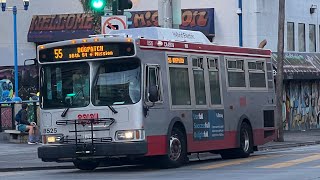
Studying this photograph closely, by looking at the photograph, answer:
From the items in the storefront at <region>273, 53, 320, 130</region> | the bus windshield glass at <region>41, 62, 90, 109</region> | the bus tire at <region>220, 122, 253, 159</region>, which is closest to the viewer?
the bus windshield glass at <region>41, 62, 90, 109</region>

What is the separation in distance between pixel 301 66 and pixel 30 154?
22.1 meters

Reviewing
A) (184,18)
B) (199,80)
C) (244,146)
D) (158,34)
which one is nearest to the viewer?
(158,34)

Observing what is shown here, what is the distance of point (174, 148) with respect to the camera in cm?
2192

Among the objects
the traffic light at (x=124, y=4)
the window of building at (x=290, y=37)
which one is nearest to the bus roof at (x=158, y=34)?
the traffic light at (x=124, y=4)

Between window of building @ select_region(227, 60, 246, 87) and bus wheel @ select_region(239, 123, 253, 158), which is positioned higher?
window of building @ select_region(227, 60, 246, 87)

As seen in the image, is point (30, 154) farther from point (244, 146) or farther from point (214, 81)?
point (214, 81)

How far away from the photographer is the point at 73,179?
19.5 meters

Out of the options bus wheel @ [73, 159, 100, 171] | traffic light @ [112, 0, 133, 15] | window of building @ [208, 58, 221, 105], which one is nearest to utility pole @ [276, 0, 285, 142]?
window of building @ [208, 58, 221, 105]

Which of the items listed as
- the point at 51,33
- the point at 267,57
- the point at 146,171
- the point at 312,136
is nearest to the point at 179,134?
the point at 146,171

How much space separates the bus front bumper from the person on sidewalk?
13.2m

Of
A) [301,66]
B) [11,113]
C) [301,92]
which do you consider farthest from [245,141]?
[301,92]

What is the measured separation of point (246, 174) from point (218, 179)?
53.1 inches

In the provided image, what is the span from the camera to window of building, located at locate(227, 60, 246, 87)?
82.2 ft

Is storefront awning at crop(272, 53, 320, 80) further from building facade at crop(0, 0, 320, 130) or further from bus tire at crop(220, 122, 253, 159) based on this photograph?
bus tire at crop(220, 122, 253, 159)
